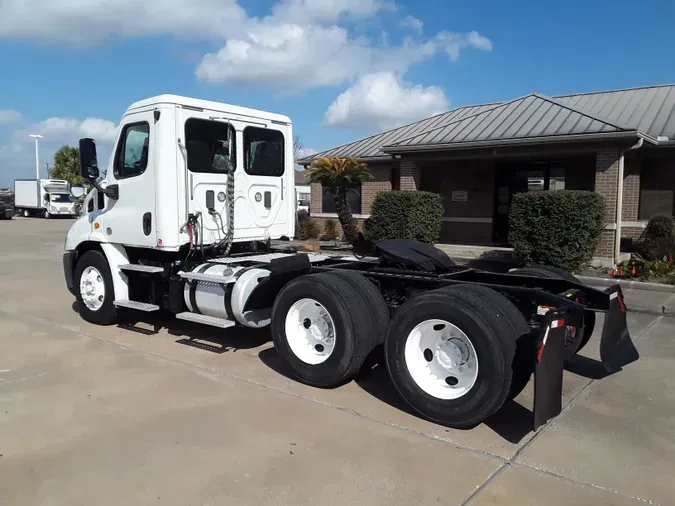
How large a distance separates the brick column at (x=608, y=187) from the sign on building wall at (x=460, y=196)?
15.7ft

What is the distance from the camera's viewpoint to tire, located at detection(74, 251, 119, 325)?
25.2 feet

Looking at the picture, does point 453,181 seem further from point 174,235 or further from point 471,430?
point 471,430

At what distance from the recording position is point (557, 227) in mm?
11508

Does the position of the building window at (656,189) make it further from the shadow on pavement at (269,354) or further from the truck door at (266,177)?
the truck door at (266,177)

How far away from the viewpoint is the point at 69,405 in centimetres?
505

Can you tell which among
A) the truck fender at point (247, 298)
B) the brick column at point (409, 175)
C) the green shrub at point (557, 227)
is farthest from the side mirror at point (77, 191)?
the brick column at point (409, 175)

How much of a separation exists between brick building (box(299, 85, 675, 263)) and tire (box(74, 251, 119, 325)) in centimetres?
966

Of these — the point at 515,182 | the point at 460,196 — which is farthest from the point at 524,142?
the point at 460,196

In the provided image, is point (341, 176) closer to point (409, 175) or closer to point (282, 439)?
point (409, 175)

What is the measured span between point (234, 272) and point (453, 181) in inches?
473

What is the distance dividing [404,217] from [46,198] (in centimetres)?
3706

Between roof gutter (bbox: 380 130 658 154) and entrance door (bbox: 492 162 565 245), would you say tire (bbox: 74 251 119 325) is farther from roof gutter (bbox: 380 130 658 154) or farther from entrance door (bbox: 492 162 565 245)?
entrance door (bbox: 492 162 565 245)

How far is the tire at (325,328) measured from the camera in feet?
16.9

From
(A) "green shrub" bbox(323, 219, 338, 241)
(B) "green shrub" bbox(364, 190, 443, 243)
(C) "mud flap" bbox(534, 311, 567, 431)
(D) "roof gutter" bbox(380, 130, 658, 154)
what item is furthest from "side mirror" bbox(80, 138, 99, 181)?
(A) "green shrub" bbox(323, 219, 338, 241)
